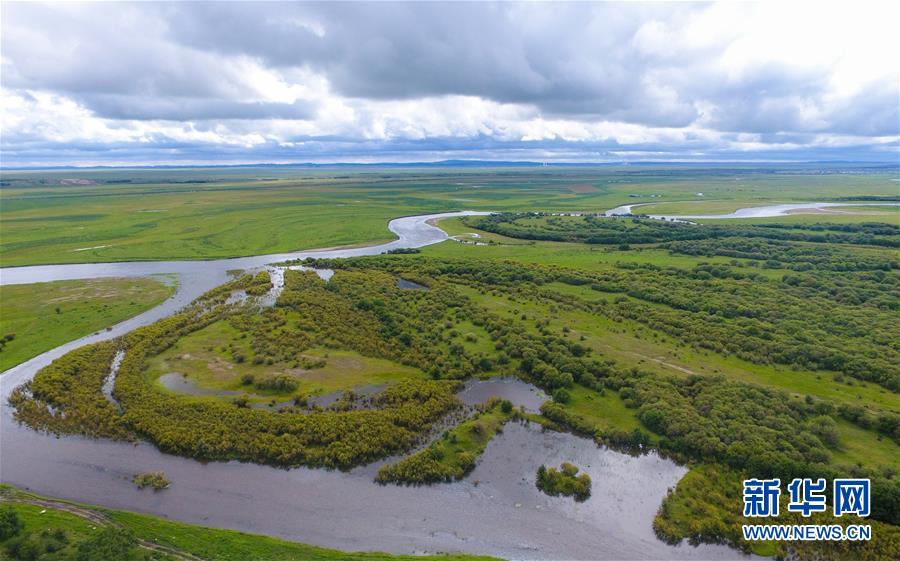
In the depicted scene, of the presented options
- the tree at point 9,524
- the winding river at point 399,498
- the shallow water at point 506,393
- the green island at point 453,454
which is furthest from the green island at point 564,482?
the tree at point 9,524

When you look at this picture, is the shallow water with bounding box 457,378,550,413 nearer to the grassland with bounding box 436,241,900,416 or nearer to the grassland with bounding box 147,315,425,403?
the grassland with bounding box 147,315,425,403

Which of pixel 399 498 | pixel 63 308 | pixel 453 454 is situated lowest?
pixel 399 498

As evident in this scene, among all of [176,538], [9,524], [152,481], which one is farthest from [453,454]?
[9,524]

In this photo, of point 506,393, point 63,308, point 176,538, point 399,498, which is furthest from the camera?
point 63,308

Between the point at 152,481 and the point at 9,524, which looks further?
the point at 152,481

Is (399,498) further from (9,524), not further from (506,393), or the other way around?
(9,524)

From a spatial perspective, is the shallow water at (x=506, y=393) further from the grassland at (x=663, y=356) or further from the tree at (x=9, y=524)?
the tree at (x=9, y=524)
